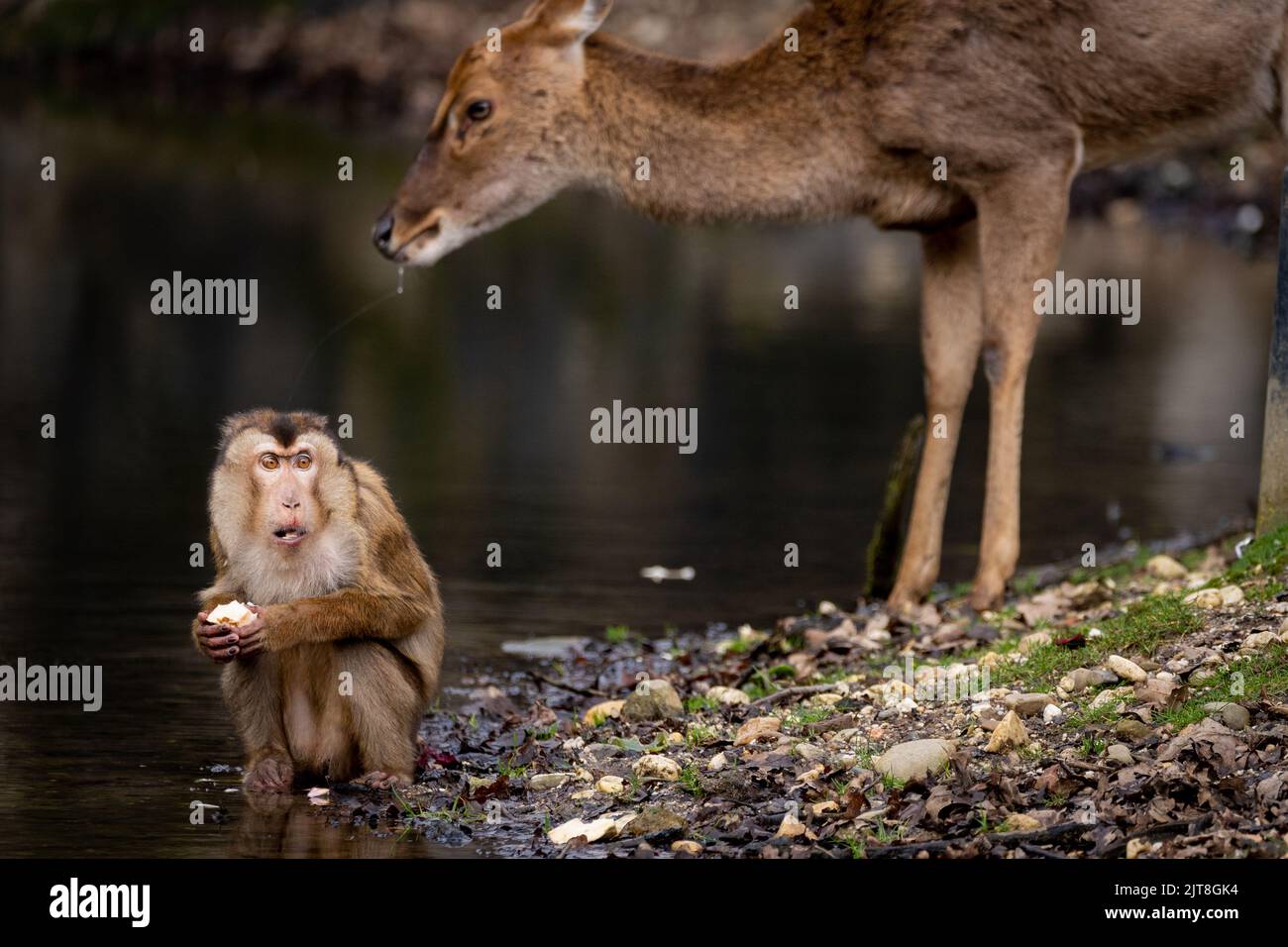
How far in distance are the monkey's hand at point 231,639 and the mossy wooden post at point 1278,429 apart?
4866 millimetres

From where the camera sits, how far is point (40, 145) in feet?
112

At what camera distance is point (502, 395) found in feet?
61.9

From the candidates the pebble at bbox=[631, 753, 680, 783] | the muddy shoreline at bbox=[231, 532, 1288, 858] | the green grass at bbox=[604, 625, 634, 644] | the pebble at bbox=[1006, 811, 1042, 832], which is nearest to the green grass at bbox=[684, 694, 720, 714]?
the muddy shoreline at bbox=[231, 532, 1288, 858]

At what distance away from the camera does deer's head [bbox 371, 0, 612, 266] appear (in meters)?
11.0

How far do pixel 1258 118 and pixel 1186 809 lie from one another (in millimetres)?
5267

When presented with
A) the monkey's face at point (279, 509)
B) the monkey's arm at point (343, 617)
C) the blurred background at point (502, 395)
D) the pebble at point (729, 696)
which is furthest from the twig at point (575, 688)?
the monkey's face at point (279, 509)

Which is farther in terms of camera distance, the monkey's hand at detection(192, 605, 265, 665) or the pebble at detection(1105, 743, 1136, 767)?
the monkey's hand at detection(192, 605, 265, 665)

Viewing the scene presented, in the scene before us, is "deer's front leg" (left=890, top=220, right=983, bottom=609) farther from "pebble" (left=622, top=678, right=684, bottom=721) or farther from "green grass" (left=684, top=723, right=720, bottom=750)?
"green grass" (left=684, top=723, right=720, bottom=750)

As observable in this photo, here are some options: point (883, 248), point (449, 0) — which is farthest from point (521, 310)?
point (449, 0)

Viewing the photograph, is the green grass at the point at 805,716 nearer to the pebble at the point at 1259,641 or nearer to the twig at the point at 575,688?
the twig at the point at 575,688

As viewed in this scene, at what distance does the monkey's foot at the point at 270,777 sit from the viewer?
321 inches

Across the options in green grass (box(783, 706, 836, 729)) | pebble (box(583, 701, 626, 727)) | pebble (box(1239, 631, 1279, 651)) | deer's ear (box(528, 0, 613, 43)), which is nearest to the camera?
pebble (box(1239, 631, 1279, 651))
